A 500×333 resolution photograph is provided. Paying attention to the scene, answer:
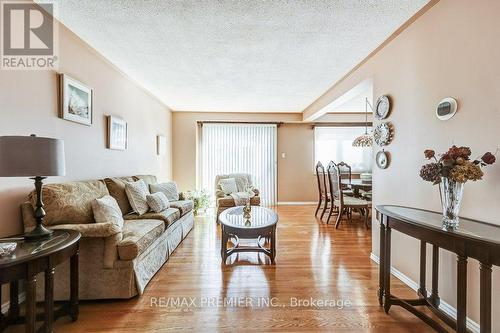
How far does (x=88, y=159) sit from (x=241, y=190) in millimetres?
3056

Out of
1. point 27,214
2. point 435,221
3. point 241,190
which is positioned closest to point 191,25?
point 27,214

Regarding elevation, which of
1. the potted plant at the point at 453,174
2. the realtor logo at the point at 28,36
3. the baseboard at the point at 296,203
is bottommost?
the baseboard at the point at 296,203

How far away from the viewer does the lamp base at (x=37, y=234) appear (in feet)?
5.02

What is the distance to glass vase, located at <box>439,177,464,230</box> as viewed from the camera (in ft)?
4.80

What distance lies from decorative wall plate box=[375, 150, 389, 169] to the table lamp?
115 inches

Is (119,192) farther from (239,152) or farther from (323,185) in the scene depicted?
(323,185)

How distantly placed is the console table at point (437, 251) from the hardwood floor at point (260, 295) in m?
0.17

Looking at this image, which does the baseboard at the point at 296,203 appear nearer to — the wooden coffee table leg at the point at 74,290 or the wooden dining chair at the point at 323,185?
the wooden dining chair at the point at 323,185

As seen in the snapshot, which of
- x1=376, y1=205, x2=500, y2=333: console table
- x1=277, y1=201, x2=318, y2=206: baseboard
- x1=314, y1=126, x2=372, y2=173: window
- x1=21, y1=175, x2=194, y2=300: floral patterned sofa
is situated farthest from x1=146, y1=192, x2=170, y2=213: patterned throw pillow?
x1=314, y1=126, x2=372, y2=173: window

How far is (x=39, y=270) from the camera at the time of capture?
1.33m

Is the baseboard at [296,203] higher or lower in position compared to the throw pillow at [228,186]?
lower

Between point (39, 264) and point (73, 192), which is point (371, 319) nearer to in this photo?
point (39, 264)

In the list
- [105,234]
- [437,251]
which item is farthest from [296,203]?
[105,234]

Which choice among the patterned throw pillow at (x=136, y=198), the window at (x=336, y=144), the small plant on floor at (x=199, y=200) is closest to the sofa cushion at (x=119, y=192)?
the patterned throw pillow at (x=136, y=198)
